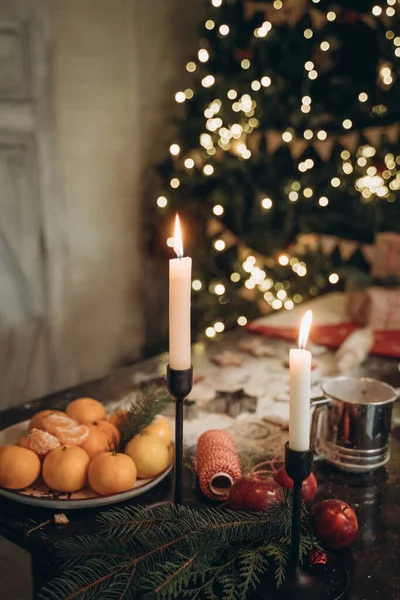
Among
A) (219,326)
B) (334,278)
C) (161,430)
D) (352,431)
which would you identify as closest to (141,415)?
(161,430)

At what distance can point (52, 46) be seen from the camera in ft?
9.25

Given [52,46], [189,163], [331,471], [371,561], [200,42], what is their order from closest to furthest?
1. [371,561]
2. [331,471]
3. [52,46]
4. [189,163]
5. [200,42]

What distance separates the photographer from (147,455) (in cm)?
114

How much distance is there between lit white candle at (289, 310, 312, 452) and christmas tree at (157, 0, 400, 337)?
1951 mm

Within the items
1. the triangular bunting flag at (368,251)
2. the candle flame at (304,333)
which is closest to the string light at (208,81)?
the triangular bunting flag at (368,251)

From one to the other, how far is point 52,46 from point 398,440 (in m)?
2.22

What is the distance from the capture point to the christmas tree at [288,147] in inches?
110

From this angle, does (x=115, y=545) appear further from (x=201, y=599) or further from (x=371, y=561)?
(x=371, y=561)

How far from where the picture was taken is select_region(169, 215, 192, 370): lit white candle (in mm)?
942

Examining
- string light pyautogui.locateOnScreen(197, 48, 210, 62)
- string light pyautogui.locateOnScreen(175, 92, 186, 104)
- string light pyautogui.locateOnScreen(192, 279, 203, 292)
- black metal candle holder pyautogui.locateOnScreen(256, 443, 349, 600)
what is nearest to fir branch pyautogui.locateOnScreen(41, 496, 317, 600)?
black metal candle holder pyautogui.locateOnScreen(256, 443, 349, 600)

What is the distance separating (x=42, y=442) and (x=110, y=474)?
14cm

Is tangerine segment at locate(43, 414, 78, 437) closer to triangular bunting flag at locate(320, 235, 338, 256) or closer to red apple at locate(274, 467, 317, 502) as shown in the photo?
red apple at locate(274, 467, 317, 502)

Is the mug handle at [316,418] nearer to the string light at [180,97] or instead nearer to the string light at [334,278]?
the string light at [334,278]

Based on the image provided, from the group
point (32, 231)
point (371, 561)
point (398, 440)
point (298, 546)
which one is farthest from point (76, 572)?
point (32, 231)
